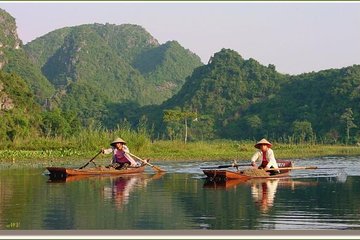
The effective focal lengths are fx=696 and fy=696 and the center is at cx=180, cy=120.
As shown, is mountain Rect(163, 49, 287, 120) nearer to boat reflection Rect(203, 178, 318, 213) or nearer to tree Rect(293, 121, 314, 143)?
tree Rect(293, 121, 314, 143)

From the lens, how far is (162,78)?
326ft

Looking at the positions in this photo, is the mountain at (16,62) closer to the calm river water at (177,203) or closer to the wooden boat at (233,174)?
the wooden boat at (233,174)

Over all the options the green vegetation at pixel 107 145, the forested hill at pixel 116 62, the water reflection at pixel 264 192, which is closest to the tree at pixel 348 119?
the green vegetation at pixel 107 145

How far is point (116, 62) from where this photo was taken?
3617 inches

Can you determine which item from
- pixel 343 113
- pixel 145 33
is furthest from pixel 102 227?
pixel 145 33

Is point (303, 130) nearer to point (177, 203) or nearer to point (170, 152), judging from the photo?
point (170, 152)

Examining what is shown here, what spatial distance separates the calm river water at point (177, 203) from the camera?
9.02 metres

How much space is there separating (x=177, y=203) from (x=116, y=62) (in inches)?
3203

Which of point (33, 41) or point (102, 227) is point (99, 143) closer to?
point (102, 227)

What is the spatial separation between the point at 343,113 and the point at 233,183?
34119 millimetres

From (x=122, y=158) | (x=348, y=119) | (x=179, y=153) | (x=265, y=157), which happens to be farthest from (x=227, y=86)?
(x=265, y=157)

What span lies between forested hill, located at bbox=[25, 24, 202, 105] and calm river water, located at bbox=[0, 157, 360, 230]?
49.4 meters

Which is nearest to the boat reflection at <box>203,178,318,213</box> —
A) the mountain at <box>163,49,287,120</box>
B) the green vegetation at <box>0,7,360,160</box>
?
the green vegetation at <box>0,7,360,160</box>

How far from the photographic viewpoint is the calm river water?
9.02m
